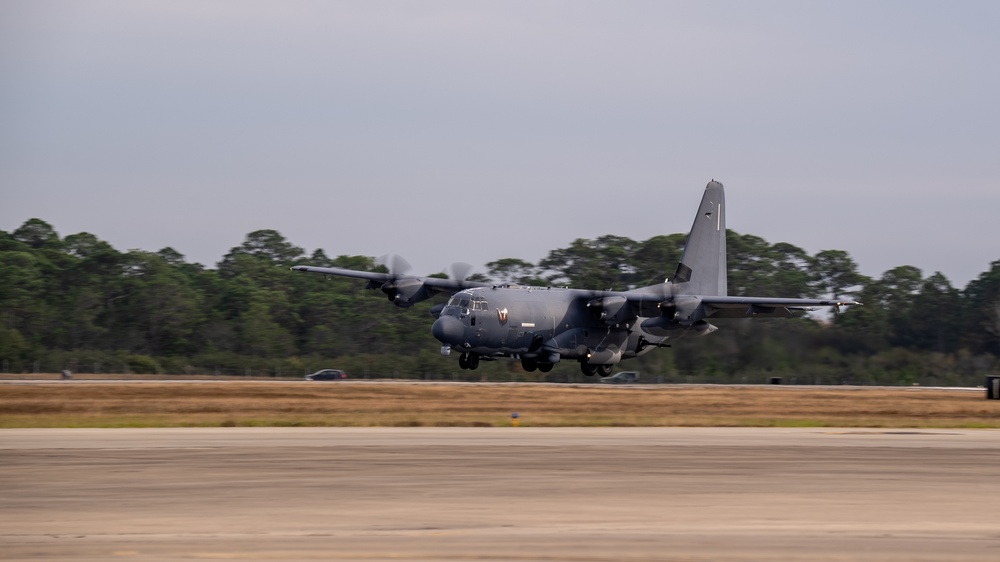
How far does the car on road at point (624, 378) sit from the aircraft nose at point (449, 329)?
1960 cm

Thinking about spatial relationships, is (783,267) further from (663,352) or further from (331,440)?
(331,440)

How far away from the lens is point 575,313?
192 feet

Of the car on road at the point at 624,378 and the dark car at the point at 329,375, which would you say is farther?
the dark car at the point at 329,375

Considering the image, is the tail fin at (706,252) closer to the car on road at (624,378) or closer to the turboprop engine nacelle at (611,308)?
the turboprop engine nacelle at (611,308)

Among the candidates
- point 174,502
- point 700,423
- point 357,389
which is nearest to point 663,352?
point 357,389

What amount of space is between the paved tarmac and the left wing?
106ft

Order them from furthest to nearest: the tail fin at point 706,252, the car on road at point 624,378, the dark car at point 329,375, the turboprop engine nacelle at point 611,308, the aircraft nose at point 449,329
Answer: the dark car at point 329,375
the car on road at point 624,378
the tail fin at point 706,252
the turboprop engine nacelle at point 611,308
the aircraft nose at point 449,329

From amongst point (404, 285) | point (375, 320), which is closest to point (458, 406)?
point (404, 285)

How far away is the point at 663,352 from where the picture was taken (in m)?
65.1

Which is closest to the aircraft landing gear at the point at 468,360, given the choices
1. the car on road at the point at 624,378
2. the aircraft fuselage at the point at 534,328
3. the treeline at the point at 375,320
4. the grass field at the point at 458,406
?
the aircraft fuselage at the point at 534,328

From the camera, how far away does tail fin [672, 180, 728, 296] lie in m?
64.2

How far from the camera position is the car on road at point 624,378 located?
234 ft

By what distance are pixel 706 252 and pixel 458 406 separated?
87.2ft

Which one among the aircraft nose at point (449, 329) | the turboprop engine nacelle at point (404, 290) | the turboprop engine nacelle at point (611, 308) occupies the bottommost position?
the aircraft nose at point (449, 329)
